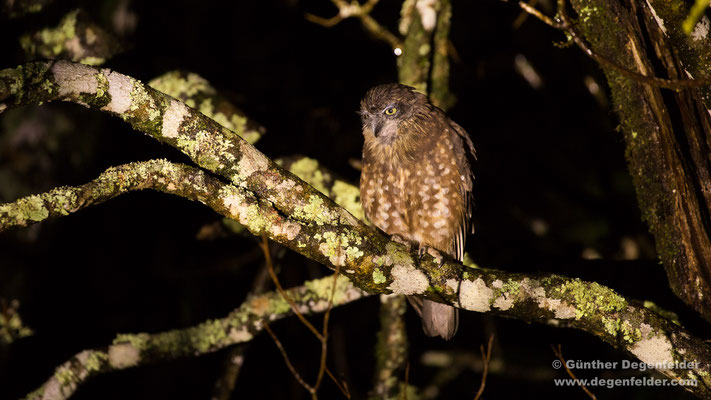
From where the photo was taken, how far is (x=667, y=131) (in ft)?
8.30

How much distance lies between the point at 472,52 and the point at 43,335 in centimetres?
521

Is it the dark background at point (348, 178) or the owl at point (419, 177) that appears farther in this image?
the dark background at point (348, 178)

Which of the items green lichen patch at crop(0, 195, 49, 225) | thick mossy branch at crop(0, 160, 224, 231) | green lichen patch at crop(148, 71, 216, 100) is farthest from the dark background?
green lichen patch at crop(0, 195, 49, 225)

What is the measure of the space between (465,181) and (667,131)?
125 cm

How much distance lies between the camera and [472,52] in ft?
20.9

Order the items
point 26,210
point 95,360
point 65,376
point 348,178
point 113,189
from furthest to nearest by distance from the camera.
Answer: point 348,178 → point 95,360 → point 65,376 → point 113,189 → point 26,210

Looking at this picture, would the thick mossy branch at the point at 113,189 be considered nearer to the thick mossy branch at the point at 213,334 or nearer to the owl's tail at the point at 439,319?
the thick mossy branch at the point at 213,334

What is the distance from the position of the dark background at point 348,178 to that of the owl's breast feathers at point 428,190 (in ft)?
3.44

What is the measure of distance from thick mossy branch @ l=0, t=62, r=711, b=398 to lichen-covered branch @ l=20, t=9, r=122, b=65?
208 cm

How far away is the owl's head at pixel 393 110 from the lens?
357cm

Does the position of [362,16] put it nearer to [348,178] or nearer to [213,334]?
[348,178]

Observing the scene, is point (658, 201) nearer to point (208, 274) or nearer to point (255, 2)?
point (208, 274)

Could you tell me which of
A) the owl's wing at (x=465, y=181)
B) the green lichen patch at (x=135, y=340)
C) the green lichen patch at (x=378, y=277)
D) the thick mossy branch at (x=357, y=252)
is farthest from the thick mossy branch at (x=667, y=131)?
the green lichen patch at (x=135, y=340)

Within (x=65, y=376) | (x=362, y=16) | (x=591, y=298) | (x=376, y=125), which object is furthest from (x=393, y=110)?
(x=65, y=376)
